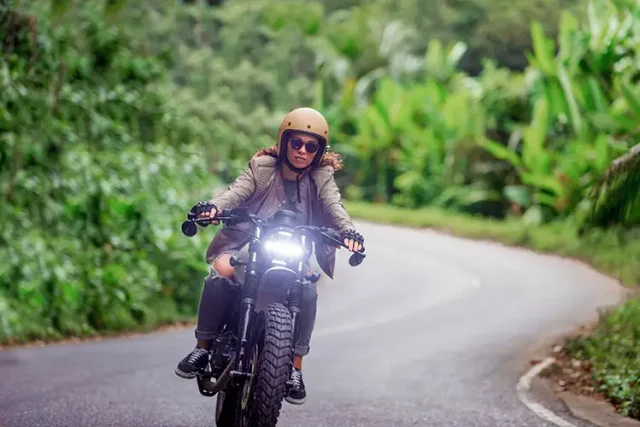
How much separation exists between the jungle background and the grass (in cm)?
5

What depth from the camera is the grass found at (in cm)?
952

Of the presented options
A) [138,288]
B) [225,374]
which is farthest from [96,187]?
[225,374]

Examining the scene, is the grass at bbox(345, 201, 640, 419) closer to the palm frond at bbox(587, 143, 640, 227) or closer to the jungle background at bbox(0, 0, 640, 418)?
the jungle background at bbox(0, 0, 640, 418)

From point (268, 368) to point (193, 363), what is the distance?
80cm

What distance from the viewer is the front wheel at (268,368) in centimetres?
568

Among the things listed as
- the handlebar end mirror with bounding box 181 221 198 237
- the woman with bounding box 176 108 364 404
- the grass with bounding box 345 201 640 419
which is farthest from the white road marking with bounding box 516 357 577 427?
the handlebar end mirror with bounding box 181 221 198 237

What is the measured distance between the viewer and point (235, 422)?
6.09 metres

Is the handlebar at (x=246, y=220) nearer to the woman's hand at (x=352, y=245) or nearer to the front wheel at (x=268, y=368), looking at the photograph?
the woman's hand at (x=352, y=245)

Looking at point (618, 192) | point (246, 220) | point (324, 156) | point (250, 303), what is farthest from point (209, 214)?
point (618, 192)

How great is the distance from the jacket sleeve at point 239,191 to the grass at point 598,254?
379 cm

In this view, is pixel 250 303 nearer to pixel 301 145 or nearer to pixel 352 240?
pixel 352 240

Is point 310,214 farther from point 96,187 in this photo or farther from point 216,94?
point 216,94

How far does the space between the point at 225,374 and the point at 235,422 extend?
10.9 inches

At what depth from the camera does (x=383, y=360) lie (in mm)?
11469
